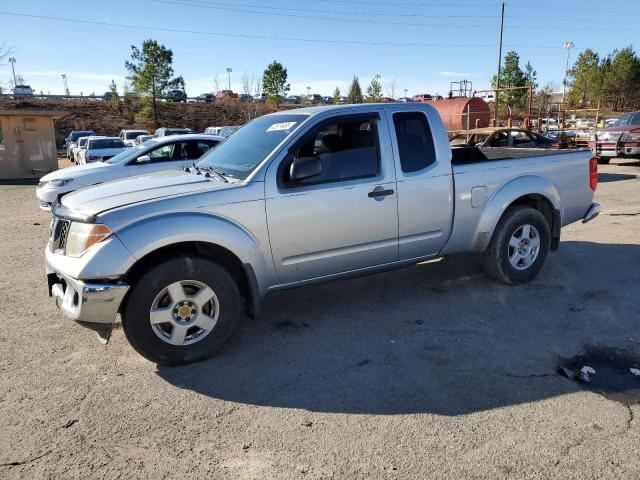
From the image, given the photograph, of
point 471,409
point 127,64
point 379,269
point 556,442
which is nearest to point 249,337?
point 379,269

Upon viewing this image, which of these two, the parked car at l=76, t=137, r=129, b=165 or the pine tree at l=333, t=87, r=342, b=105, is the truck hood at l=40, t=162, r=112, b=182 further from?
the pine tree at l=333, t=87, r=342, b=105

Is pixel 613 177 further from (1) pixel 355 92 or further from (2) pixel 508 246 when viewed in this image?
(1) pixel 355 92

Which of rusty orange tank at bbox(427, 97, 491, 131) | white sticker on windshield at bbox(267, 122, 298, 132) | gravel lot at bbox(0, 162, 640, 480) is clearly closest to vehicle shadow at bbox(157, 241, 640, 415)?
gravel lot at bbox(0, 162, 640, 480)

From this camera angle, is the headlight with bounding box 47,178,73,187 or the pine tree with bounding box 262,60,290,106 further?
the pine tree with bounding box 262,60,290,106

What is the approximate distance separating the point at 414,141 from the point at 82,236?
9.51 ft

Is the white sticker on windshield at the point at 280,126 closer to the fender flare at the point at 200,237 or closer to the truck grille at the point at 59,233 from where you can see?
the fender flare at the point at 200,237

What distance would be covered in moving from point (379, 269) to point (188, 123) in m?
54.5

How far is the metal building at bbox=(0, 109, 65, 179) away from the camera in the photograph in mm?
20094

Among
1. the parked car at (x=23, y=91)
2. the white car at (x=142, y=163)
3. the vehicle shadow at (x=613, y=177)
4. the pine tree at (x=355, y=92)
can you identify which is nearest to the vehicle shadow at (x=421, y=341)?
the white car at (x=142, y=163)

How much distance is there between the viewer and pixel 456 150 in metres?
5.59

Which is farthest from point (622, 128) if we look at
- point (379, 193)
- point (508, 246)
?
point (379, 193)

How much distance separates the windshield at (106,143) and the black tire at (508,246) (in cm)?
2027

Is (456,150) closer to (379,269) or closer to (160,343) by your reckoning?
(379,269)

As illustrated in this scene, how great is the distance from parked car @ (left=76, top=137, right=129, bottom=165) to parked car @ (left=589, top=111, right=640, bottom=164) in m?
18.1
